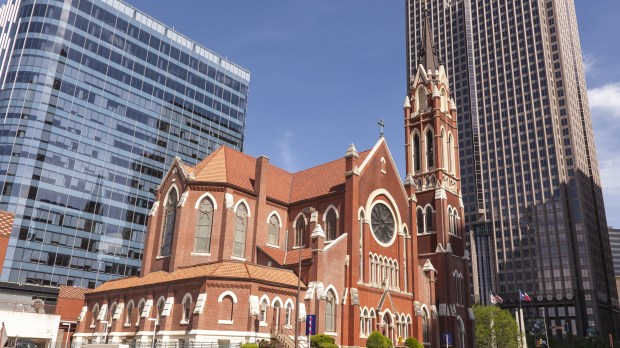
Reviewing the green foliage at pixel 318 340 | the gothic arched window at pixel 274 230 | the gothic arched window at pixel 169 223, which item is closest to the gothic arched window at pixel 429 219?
the gothic arched window at pixel 274 230

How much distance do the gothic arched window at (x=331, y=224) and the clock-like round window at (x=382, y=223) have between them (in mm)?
3592

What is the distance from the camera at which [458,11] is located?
147750 millimetres

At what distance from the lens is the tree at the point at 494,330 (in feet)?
222

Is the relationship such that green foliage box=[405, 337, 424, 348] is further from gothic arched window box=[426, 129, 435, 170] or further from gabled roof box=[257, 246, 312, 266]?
gothic arched window box=[426, 129, 435, 170]

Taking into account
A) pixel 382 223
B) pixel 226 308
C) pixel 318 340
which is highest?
pixel 382 223

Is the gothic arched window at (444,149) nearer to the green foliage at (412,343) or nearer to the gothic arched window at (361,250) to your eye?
the gothic arched window at (361,250)

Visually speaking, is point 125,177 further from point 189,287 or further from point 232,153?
point 189,287

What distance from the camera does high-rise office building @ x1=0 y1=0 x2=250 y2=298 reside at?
66.6 m

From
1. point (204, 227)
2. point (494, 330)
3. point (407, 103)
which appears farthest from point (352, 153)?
point (494, 330)

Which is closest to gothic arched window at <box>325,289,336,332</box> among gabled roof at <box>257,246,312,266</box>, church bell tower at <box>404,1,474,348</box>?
gabled roof at <box>257,246,312,266</box>

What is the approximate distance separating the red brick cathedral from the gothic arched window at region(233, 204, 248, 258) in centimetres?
12

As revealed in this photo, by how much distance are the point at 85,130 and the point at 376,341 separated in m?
53.9

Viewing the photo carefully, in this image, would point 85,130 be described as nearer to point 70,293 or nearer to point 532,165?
point 70,293

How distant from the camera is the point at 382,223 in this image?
47.7m
